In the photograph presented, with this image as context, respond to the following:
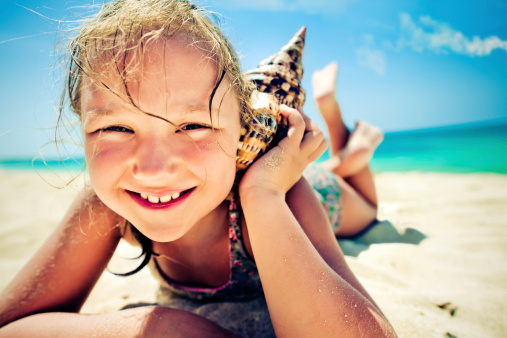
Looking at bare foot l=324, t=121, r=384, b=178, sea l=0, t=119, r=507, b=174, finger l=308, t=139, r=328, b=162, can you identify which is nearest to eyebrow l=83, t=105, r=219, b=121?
sea l=0, t=119, r=507, b=174

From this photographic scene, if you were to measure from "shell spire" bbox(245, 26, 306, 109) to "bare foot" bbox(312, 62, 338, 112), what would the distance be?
1.13m

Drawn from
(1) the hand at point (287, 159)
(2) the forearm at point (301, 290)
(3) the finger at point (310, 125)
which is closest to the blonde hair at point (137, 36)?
(1) the hand at point (287, 159)

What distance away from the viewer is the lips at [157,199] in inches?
47.6

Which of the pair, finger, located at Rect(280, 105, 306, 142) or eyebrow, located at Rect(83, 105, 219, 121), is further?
finger, located at Rect(280, 105, 306, 142)

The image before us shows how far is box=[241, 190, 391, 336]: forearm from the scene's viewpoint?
1021mm

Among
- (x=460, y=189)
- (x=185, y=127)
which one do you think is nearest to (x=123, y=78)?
(x=185, y=127)

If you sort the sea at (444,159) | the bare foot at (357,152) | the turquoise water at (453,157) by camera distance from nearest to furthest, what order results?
the bare foot at (357,152)
the sea at (444,159)
the turquoise water at (453,157)

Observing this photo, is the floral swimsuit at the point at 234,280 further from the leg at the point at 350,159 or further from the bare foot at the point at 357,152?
the bare foot at the point at 357,152

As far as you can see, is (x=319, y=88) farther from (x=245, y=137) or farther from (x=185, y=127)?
(x=185, y=127)

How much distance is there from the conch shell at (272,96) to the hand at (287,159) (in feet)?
0.19

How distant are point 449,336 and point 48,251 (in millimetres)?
2197

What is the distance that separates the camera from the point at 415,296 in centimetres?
168

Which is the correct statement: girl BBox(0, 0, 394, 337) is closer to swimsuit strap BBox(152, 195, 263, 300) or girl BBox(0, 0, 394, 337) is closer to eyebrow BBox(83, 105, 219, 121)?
eyebrow BBox(83, 105, 219, 121)

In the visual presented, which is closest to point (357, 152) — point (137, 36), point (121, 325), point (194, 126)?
point (194, 126)
